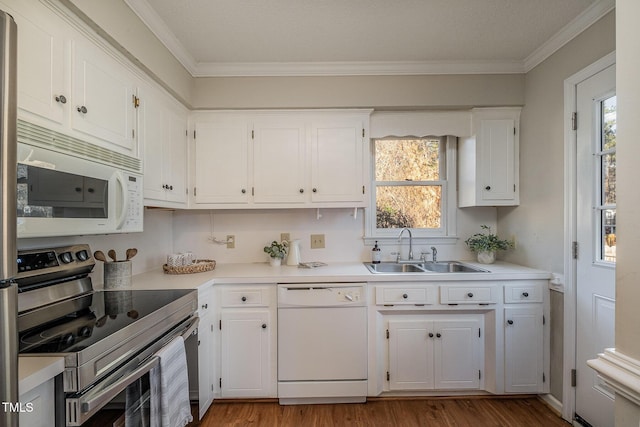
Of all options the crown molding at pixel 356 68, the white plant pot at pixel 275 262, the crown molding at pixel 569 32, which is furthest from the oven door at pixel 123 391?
the crown molding at pixel 569 32

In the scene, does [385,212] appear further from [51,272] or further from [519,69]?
[51,272]

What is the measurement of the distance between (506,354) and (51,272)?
274 centimetres

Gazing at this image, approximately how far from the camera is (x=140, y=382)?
1.14 m

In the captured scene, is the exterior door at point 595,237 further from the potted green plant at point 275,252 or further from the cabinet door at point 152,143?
the cabinet door at point 152,143

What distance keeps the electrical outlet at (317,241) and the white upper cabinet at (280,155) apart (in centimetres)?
40

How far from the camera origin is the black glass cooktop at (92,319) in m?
0.96

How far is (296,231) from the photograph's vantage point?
8.70ft

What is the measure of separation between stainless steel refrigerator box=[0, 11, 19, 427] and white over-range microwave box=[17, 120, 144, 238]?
0.49 m

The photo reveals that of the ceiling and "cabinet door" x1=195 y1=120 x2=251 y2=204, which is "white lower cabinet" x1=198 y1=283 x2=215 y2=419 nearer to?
"cabinet door" x1=195 y1=120 x2=251 y2=204

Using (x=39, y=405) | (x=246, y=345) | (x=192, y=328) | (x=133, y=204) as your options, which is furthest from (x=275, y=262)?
(x=39, y=405)

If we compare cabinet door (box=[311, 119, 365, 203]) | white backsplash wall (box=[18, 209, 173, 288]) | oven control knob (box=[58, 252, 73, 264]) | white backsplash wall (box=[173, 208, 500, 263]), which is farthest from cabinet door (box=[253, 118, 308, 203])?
oven control knob (box=[58, 252, 73, 264])

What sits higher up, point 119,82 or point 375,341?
point 119,82

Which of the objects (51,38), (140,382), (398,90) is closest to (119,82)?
(51,38)

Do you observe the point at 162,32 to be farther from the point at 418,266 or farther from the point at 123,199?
the point at 418,266
